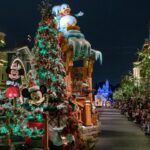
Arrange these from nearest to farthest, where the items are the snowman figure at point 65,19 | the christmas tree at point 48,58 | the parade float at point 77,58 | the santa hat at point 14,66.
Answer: the santa hat at point 14,66
the christmas tree at point 48,58
the parade float at point 77,58
the snowman figure at point 65,19

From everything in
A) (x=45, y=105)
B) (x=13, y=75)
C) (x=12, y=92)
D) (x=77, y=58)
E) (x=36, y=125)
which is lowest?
(x=36, y=125)

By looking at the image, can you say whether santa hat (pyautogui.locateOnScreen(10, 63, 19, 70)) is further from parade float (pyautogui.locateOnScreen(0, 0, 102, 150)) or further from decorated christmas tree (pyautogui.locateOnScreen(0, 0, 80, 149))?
decorated christmas tree (pyautogui.locateOnScreen(0, 0, 80, 149))

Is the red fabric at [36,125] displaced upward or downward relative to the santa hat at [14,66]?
downward

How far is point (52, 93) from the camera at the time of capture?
1873 centimetres

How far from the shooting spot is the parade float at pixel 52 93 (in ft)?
43.3

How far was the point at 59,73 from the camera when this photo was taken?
20141mm

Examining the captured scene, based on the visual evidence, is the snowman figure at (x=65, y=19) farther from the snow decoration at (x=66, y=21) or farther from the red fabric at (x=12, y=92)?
the red fabric at (x=12, y=92)

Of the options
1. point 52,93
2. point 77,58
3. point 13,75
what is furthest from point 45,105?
point 77,58

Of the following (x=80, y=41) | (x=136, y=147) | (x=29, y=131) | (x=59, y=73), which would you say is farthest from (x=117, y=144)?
(x=29, y=131)

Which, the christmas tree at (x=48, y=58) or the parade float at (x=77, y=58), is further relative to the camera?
the parade float at (x=77, y=58)

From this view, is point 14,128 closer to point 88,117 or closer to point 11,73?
point 11,73

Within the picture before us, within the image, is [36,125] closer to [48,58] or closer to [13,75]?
[13,75]

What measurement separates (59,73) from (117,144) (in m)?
3.98

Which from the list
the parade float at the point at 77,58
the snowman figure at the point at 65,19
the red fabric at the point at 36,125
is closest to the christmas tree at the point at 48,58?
the parade float at the point at 77,58
